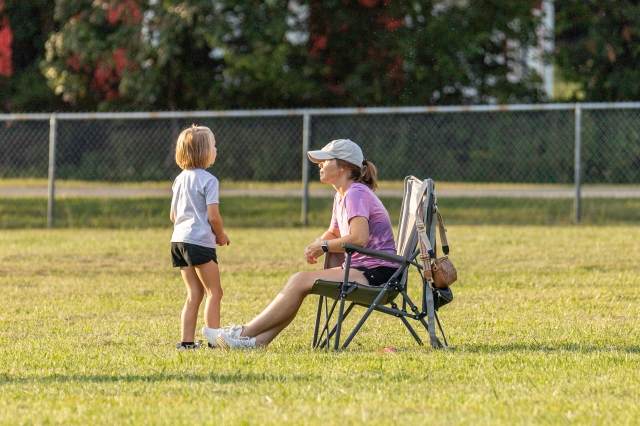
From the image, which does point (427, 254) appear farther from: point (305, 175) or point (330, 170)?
point (305, 175)

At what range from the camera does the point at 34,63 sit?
27.6 metres

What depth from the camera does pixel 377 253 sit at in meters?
5.99

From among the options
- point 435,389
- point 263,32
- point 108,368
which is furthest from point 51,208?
point 435,389

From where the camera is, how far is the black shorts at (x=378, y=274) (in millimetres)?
Answer: 6148

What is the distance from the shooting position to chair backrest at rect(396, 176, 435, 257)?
6.02 metres

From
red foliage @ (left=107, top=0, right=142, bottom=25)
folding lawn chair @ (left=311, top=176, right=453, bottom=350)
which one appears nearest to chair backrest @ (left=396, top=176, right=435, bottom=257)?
folding lawn chair @ (left=311, top=176, right=453, bottom=350)

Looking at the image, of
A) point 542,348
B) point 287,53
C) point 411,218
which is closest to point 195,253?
point 411,218

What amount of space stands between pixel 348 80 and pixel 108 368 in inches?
711

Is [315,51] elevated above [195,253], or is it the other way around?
[315,51]

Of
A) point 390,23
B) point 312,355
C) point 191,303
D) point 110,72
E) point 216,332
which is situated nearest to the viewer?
point 312,355

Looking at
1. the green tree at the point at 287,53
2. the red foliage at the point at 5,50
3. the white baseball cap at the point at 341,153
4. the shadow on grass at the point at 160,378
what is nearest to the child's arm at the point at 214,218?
the white baseball cap at the point at 341,153

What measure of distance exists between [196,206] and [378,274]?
1160 millimetres

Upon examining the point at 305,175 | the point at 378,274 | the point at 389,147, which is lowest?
the point at 378,274

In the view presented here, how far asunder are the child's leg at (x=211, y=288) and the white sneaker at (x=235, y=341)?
0.28m
